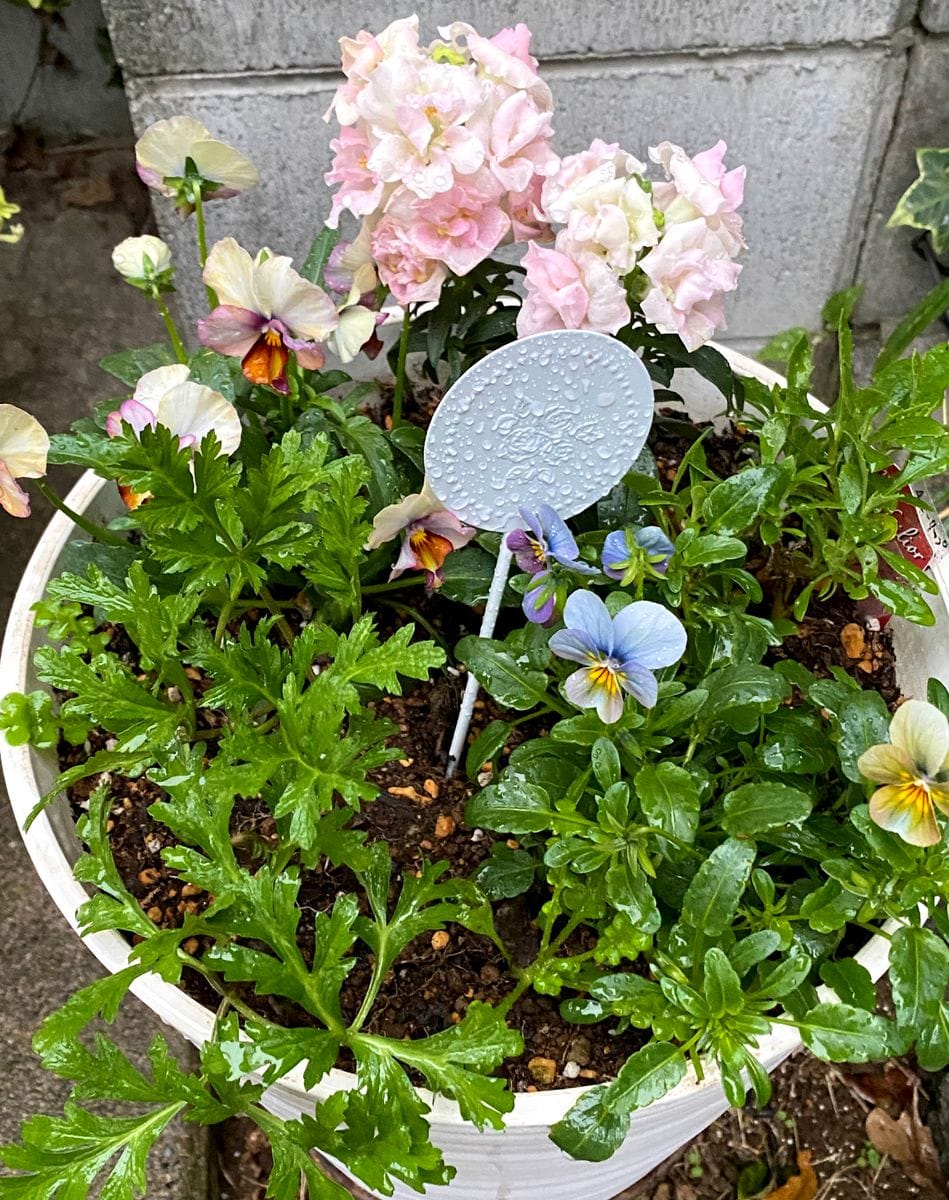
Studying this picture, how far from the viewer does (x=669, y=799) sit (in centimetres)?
80

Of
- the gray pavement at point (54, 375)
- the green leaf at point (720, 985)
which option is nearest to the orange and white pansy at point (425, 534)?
the green leaf at point (720, 985)

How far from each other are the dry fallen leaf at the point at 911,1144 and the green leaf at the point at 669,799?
2.74 feet

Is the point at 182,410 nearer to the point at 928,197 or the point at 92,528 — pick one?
the point at 92,528

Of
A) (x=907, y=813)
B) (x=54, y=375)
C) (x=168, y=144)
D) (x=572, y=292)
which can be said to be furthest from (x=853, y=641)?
(x=54, y=375)

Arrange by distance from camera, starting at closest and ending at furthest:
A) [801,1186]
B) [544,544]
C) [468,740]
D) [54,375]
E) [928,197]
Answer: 1. [544,544]
2. [468,740]
3. [801,1186]
4. [928,197]
5. [54,375]

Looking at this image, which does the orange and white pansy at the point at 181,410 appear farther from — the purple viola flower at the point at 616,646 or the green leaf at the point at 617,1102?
the green leaf at the point at 617,1102

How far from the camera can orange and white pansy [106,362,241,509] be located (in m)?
0.93

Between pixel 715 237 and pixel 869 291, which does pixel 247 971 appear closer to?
pixel 715 237

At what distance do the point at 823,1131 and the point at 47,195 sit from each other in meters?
2.10

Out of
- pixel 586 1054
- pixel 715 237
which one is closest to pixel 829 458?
pixel 715 237

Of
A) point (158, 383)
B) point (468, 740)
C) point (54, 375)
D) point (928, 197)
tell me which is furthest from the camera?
point (54, 375)

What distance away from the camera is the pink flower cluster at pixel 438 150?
33.4 inches

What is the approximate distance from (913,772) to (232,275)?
2.16 ft

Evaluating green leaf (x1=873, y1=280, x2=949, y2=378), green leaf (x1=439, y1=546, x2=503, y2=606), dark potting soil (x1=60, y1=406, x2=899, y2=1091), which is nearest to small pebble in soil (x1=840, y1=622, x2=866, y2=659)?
dark potting soil (x1=60, y1=406, x2=899, y2=1091)
